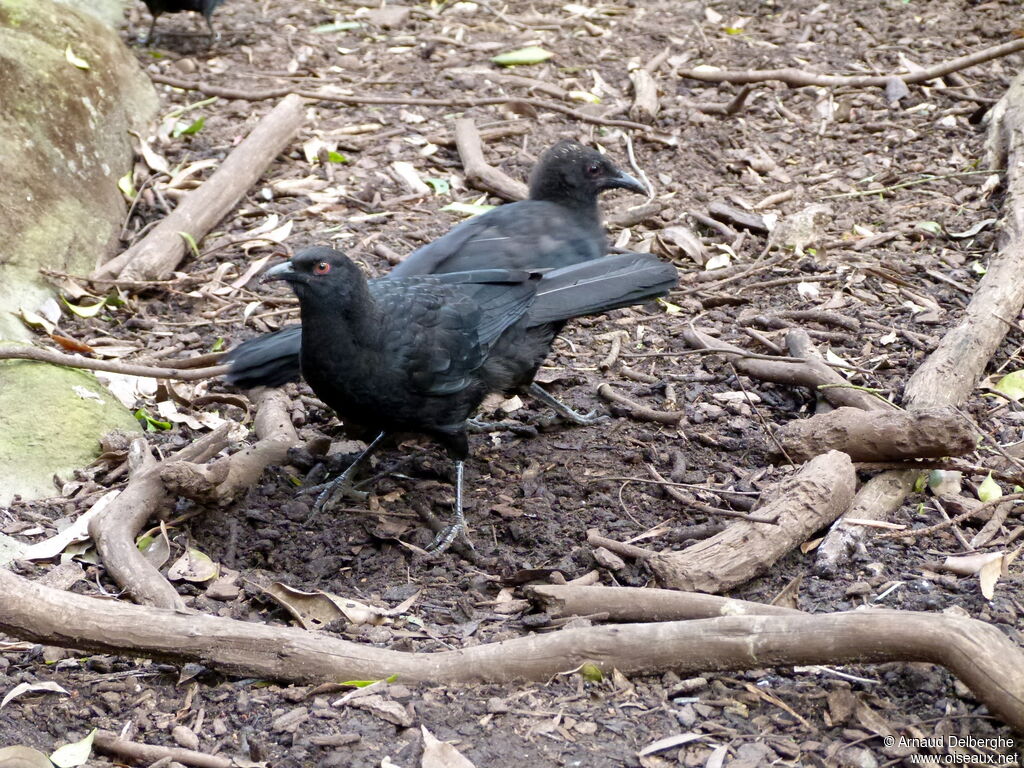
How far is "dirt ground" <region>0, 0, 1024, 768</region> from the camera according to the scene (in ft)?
11.2

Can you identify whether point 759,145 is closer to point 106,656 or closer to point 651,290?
point 651,290

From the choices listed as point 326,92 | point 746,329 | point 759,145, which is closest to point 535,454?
point 746,329

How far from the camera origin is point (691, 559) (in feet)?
13.4

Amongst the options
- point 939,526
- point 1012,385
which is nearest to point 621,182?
point 1012,385

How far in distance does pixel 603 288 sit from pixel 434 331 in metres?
0.86

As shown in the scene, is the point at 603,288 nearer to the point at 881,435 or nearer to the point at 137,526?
the point at 881,435

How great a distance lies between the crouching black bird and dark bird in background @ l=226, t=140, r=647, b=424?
8.8 inches

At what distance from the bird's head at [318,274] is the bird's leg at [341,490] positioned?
861 millimetres

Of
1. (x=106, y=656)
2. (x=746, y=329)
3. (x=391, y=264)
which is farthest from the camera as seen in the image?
(x=391, y=264)

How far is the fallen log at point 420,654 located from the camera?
3312mm

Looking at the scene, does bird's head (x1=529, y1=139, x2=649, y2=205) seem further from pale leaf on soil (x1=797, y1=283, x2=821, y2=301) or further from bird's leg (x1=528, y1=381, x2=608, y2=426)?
bird's leg (x1=528, y1=381, x2=608, y2=426)

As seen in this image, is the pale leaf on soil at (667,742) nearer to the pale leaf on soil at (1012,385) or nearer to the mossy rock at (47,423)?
the pale leaf on soil at (1012,385)

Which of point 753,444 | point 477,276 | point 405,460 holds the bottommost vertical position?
point 405,460

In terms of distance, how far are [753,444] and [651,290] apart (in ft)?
2.87
